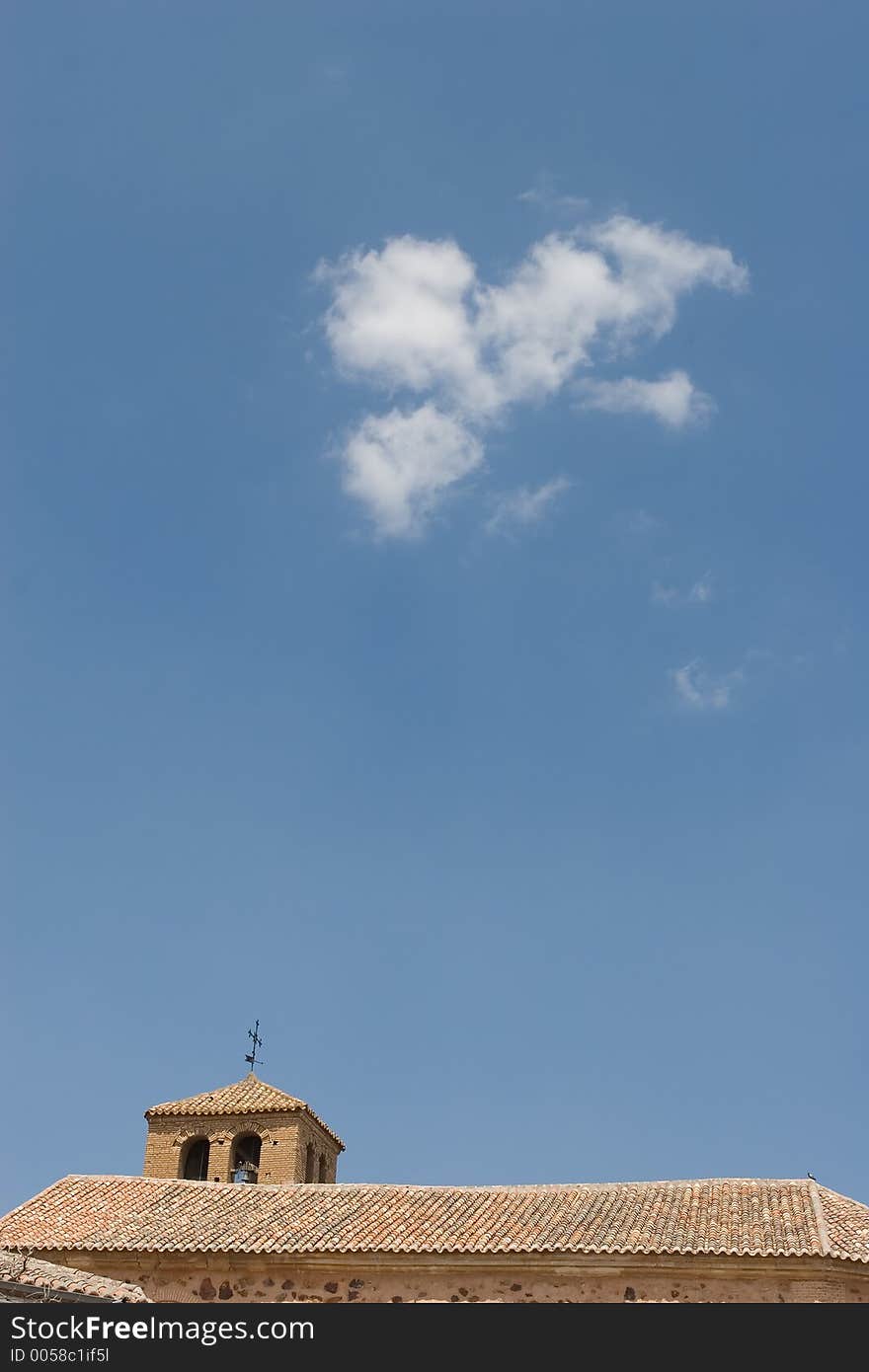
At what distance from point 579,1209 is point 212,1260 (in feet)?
17.3

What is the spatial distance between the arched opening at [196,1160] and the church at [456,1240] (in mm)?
3636

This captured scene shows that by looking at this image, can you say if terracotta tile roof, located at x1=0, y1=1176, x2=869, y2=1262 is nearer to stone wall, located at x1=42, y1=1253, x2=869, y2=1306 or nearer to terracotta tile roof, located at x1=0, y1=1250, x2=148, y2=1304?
stone wall, located at x1=42, y1=1253, x2=869, y2=1306

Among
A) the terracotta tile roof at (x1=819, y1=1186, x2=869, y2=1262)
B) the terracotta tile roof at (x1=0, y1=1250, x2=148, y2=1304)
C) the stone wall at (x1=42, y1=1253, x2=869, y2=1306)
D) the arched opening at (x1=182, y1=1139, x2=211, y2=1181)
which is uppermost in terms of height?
the arched opening at (x1=182, y1=1139, x2=211, y2=1181)

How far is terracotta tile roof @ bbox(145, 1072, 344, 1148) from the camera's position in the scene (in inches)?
972

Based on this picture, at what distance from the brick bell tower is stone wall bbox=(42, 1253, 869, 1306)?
610cm

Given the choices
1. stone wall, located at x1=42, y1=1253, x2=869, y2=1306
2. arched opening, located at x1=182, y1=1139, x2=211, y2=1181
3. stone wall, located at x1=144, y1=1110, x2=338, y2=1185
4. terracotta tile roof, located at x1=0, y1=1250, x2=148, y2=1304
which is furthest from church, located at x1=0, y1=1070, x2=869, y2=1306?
terracotta tile roof, located at x1=0, y1=1250, x2=148, y2=1304

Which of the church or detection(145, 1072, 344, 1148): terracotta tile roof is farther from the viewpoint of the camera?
detection(145, 1072, 344, 1148): terracotta tile roof

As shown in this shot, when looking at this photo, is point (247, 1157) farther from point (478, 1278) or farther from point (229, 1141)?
point (478, 1278)

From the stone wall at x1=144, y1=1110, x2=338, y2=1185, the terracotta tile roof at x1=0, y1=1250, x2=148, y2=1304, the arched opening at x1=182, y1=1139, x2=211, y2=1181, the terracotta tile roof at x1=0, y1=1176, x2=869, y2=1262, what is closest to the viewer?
the terracotta tile roof at x1=0, y1=1250, x2=148, y2=1304

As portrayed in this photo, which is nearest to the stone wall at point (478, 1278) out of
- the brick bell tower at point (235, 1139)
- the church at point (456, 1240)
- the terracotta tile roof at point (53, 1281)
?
the church at point (456, 1240)
